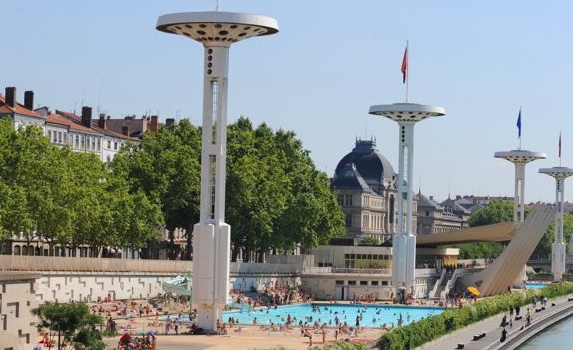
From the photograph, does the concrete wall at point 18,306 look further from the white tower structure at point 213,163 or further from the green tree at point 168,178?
the green tree at point 168,178

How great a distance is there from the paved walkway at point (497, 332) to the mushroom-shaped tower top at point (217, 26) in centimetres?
1750

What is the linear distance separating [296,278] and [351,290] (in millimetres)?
4604

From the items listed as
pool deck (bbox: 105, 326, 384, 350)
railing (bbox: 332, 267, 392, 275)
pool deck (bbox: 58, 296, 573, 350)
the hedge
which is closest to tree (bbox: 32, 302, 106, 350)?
pool deck (bbox: 58, 296, 573, 350)

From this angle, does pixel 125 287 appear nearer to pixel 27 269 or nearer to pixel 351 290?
pixel 27 269

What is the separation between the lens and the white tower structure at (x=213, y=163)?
67188mm

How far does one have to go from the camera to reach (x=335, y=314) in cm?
9462

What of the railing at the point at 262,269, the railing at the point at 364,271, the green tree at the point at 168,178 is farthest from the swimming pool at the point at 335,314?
the green tree at the point at 168,178

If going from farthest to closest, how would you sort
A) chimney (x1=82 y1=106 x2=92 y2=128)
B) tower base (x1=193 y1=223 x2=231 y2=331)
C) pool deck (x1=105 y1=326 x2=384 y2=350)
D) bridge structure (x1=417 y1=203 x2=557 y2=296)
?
chimney (x1=82 y1=106 x2=92 y2=128) → bridge structure (x1=417 y1=203 x2=557 y2=296) → tower base (x1=193 y1=223 x2=231 y2=331) → pool deck (x1=105 y1=326 x2=384 y2=350)

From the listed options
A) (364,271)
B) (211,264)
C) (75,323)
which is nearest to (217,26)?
(211,264)

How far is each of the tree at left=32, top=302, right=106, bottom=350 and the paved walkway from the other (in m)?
20.2

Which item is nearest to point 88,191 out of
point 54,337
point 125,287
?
point 125,287

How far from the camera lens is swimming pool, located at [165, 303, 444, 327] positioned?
84.8 meters

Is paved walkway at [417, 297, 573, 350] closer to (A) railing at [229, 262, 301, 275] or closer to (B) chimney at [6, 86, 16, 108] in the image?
(A) railing at [229, 262, 301, 275]

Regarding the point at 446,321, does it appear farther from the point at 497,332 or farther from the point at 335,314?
the point at 335,314
